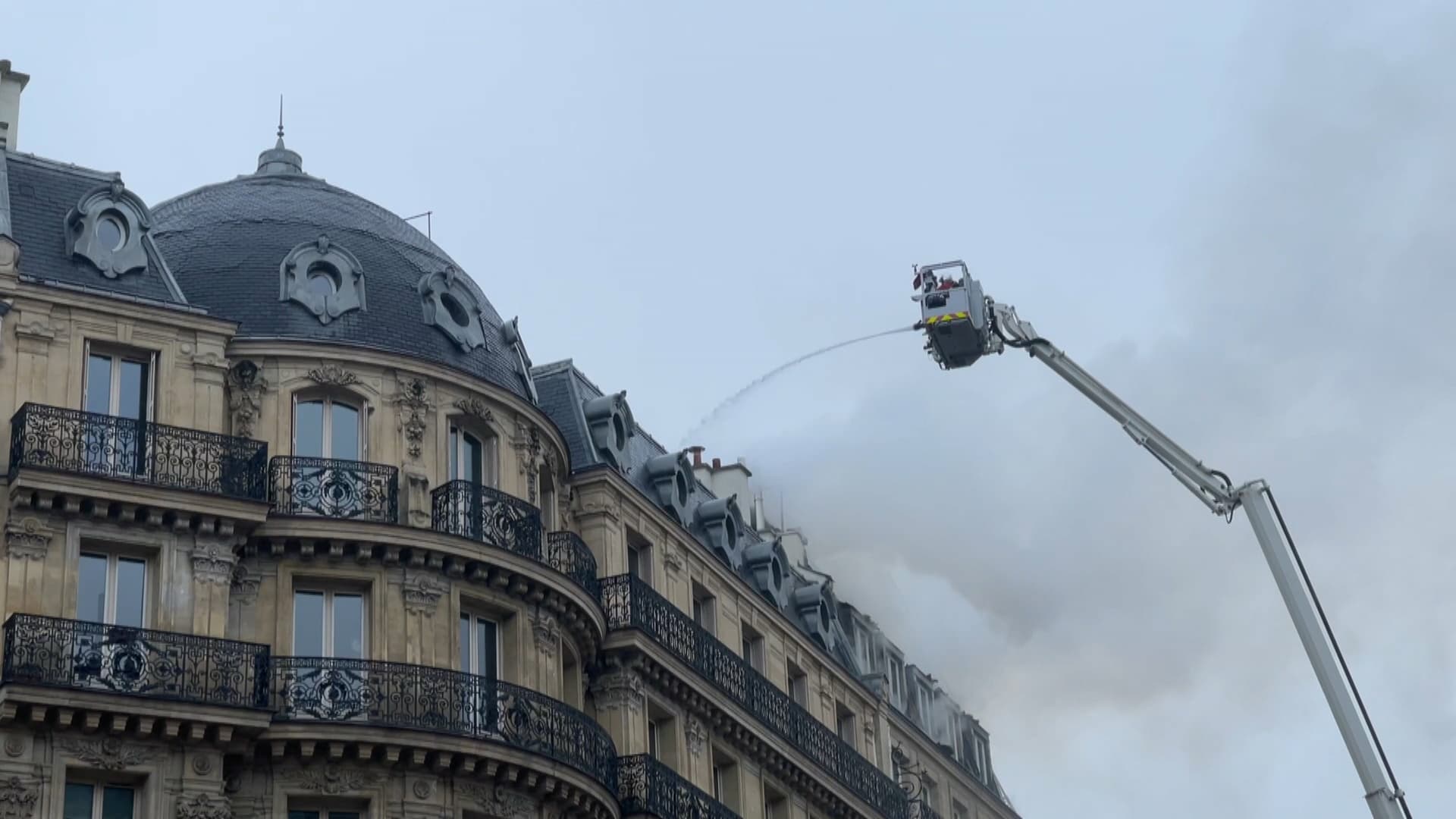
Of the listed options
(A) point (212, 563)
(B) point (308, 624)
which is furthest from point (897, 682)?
(A) point (212, 563)

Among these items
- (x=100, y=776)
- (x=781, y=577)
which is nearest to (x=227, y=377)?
(x=100, y=776)

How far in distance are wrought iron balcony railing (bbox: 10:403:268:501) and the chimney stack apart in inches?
266

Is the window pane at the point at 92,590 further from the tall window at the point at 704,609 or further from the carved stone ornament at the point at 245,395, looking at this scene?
the tall window at the point at 704,609

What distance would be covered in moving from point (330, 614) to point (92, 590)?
3.78m

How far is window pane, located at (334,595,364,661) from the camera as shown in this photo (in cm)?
3662

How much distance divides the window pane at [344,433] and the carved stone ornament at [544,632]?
384 cm

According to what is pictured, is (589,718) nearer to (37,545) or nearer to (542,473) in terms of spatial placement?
(542,473)

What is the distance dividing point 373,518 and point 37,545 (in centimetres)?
518

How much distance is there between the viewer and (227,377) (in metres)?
37.4

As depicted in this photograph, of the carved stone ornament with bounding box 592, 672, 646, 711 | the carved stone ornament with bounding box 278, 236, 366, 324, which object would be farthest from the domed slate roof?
the carved stone ornament with bounding box 592, 672, 646, 711

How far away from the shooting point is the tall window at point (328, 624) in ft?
A: 120

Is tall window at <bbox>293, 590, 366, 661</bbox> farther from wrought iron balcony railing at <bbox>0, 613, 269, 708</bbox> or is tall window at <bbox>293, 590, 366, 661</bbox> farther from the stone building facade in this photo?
wrought iron balcony railing at <bbox>0, 613, 269, 708</bbox>

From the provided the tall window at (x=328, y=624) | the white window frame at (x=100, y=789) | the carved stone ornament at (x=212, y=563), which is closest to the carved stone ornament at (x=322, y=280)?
the tall window at (x=328, y=624)

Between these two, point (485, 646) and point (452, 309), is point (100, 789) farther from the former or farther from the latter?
point (452, 309)
